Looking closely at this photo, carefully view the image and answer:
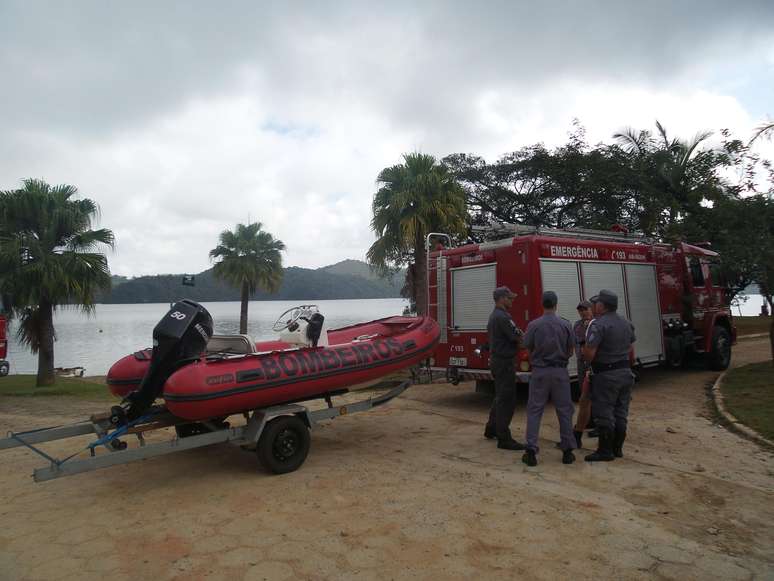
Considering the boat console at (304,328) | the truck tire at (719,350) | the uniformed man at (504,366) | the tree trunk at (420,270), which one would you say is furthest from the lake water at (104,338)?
A: the truck tire at (719,350)

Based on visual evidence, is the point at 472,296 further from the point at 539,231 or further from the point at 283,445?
the point at 283,445

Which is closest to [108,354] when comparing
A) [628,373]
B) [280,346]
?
[280,346]

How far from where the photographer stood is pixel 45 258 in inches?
566

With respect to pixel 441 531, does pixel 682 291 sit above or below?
above

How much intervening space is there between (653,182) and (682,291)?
9860mm

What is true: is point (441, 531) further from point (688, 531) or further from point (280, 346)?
point (280, 346)

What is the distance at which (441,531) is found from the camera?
12.8ft

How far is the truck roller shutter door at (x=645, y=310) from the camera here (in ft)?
30.7

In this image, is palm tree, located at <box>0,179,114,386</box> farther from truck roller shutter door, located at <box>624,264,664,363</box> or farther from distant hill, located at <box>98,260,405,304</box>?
distant hill, located at <box>98,260,405,304</box>

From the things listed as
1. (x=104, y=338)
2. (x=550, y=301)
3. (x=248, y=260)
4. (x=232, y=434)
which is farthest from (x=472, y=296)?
(x=104, y=338)

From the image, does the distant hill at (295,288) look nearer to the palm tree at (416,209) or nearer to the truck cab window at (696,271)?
the palm tree at (416,209)

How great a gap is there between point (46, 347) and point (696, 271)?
1660 centimetres

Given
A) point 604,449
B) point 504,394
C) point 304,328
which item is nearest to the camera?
point 604,449

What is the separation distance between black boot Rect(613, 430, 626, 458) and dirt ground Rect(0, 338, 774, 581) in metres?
0.16
